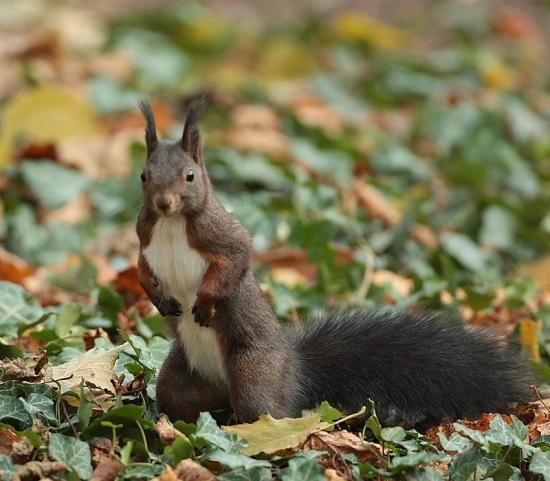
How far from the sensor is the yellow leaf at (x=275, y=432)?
2.79 meters

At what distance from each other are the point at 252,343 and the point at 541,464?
76 centimetres

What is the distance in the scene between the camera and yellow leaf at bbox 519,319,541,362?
3758 mm

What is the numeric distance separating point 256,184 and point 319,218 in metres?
0.73

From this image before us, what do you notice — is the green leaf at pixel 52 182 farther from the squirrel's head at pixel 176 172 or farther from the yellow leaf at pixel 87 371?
the squirrel's head at pixel 176 172

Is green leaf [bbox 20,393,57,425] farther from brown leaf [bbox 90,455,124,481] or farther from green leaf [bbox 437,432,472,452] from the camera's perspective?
green leaf [bbox 437,432,472,452]

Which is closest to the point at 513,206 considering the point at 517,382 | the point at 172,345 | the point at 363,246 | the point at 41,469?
the point at 363,246

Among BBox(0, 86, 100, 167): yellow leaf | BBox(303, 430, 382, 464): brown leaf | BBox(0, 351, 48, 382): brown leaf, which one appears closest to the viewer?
BBox(303, 430, 382, 464): brown leaf

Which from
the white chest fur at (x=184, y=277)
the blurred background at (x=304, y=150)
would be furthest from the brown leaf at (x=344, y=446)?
the blurred background at (x=304, y=150)

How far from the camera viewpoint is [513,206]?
5652 millimetres

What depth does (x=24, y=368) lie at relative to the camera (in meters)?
3.02

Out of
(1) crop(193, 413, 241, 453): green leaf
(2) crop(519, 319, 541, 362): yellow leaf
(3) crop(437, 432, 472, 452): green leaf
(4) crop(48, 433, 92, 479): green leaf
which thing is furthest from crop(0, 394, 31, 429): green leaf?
(2) crop(519, 319, 541, 362): yellow leaf

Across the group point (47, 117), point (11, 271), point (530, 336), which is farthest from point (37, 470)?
point (47, 117)

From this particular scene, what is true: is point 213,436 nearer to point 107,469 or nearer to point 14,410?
point 107,469

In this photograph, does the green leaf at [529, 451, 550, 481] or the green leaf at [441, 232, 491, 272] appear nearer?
the green leaf at [529, 451, 550, 481]
